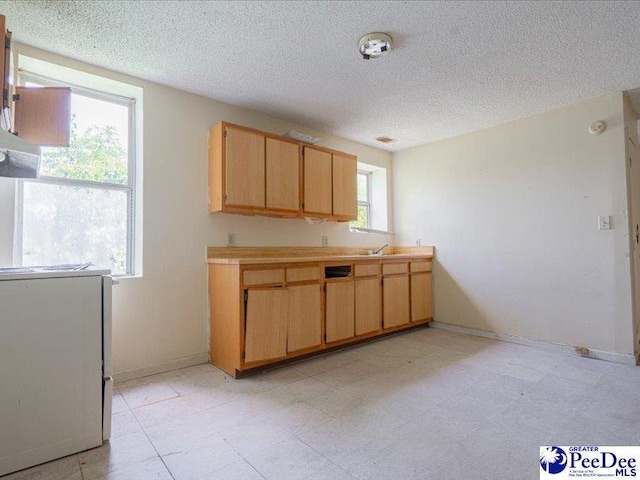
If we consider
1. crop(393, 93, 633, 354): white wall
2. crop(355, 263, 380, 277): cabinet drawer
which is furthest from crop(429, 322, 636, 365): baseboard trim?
crop(355, 263, 380, 277): cabinet drawer

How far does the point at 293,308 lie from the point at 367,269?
1015 millimetres

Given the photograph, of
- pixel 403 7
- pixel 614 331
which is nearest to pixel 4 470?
pixel 403 7

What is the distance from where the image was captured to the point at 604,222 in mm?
3061

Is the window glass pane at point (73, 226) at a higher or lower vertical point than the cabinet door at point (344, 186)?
lower

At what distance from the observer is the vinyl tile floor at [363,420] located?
5.12 feet

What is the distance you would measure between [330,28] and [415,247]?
10.1 feet

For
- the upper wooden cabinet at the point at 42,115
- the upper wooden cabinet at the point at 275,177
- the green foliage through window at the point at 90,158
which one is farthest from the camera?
the upper wooden cabinet at the point at 275,177

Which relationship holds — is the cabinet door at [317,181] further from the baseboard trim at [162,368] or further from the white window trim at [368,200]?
the baseboard trim at [162,368]

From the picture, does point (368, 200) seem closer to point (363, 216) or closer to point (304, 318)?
point (363, 216)

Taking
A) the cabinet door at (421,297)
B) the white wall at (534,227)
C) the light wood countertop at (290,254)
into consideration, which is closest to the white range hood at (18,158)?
the light wood countertop at (290,254)

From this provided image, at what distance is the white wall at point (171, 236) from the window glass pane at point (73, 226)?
25 cm

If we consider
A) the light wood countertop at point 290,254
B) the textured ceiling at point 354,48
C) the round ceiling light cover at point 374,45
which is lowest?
the light wood countertop at point 290,254

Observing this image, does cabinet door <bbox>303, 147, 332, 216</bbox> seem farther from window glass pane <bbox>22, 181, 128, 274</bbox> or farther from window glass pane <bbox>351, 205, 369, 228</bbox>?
window glass pane <bbox>22, 181, 128, 274</bbox>

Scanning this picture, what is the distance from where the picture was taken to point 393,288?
383cm
